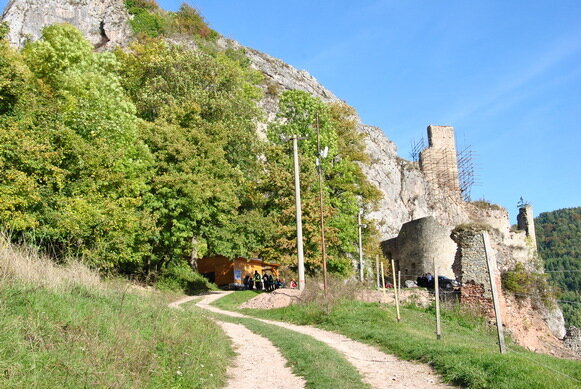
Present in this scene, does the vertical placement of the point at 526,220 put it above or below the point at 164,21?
below

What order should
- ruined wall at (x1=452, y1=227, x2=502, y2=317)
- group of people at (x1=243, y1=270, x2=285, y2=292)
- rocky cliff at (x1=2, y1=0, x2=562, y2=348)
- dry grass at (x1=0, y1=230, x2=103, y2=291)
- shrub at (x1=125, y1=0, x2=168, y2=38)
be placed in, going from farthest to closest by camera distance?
shrub at (x1=125, y1=0, x2=168, y2=38), rocky cliff at (x1=2, y1=0, x2=562, y2=348), group of people at (x1=243, y1=270, x2=285, y2=292), ruined wall at (x1=452, y1=227, x2=502, y2=317), dry grass at (x1=0, y1=230, x2=103, y2=291)

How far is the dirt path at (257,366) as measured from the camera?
8.30 meters

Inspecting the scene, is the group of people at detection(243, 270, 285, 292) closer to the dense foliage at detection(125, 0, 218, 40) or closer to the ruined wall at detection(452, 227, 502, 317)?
the ruined wall at detection(452, 227, 502, 317)

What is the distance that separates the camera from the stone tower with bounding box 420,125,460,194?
8144 centimetres

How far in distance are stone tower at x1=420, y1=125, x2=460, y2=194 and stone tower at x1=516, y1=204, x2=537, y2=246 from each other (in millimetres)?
11568

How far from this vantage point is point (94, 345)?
20.7ft

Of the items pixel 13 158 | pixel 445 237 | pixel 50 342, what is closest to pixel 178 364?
pixel 50 342

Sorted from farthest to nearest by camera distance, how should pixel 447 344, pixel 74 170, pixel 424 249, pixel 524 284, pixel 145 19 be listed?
pixel 145 19
pixel 424 249
pixel 524 284
pixel 74 170
pixel 447 344

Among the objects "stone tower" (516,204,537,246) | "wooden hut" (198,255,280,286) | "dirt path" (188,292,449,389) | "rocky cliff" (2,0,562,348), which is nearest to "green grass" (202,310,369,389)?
"dirt path" (188,292,449,389)

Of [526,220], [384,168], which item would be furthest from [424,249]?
[526,220]

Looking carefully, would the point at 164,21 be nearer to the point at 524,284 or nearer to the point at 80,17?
the point at 80,17

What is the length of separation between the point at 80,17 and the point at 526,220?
2452 inches

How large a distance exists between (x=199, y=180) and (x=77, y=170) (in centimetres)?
832

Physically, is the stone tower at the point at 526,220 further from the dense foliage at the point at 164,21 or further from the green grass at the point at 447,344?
the green grass at the point at 447,344
